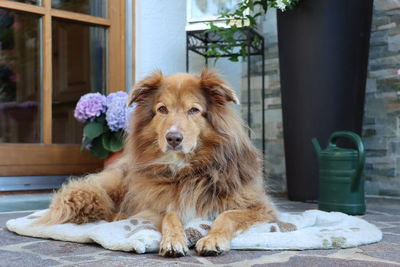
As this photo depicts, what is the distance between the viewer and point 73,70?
166 inches

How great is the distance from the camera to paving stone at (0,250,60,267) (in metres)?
1.84

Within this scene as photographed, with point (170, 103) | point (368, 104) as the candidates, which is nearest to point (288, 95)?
point (368, 104)

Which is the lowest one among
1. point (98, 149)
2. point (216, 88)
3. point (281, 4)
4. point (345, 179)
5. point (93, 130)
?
point (345, 179)

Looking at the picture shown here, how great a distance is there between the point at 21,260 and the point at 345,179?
91.5 inches

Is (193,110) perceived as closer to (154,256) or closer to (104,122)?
(154,256)

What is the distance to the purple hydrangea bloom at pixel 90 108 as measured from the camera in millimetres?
3811

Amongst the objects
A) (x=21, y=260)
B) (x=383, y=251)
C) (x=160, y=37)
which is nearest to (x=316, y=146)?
(x=383, y=251)

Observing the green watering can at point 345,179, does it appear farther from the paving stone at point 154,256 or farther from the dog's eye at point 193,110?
the paving stone at point 154,256

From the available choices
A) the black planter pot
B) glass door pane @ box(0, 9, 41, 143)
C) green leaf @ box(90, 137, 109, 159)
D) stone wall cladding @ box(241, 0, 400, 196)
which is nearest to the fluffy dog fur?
green leaf @ box(90, 137, 109, 159)

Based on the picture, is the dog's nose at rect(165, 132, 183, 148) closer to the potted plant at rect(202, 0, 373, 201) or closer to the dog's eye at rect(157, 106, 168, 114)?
the dog's eye at rect(157, 106, 168, 114)

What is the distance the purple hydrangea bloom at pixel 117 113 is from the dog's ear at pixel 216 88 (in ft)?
4.40

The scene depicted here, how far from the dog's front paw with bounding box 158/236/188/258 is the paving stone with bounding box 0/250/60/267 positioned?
0.43 meters

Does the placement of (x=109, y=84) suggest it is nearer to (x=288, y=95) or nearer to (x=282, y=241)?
(x=288, y=95)

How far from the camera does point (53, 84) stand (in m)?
4.05
